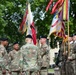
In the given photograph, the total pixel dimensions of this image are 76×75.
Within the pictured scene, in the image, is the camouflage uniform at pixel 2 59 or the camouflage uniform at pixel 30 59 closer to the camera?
the camouflage uniform at pixel 30 59

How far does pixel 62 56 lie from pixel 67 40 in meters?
1.00

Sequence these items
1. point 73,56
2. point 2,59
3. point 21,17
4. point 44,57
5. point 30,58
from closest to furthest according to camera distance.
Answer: point 30,58 → point 2,59 → point 73,56 → point 44,57 → point 21,17

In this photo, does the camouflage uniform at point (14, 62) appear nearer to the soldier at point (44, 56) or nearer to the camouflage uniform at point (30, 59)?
the soldier at point (44, 56)

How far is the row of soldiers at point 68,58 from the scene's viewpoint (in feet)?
46.6


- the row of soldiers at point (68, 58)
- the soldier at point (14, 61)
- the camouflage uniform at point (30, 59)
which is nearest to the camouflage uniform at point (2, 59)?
the camouflage uniform at point (30, 59)

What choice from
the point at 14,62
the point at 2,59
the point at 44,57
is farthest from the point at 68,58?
the point at 14,62

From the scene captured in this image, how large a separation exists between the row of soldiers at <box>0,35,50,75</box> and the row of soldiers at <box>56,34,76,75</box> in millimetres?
846

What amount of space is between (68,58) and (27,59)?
8.11 feet

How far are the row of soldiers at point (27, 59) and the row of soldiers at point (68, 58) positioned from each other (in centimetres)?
85

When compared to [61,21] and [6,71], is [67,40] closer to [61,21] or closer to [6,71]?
[61,21]

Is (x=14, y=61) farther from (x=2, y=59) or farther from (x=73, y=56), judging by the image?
(x=73, y=56)

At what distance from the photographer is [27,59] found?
12344 millimetres

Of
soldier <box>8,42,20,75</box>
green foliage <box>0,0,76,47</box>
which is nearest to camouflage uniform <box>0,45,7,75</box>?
soldier <box>8,42,20,75</box>

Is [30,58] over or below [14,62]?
over
